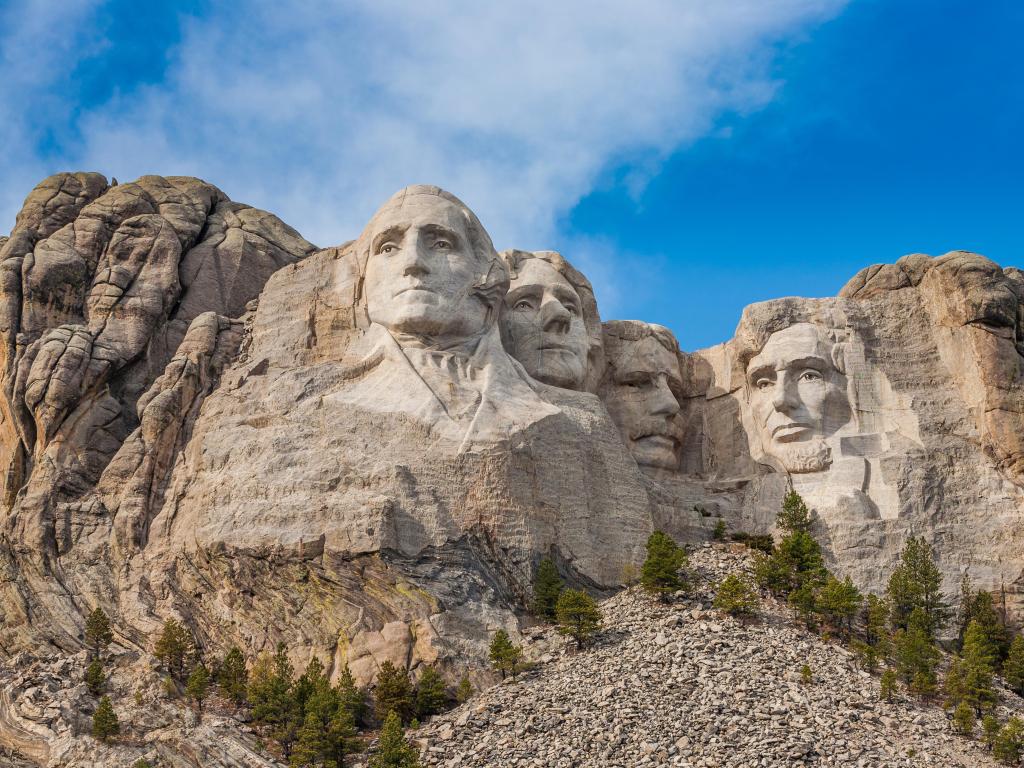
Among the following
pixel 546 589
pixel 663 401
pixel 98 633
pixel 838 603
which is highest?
pixel 663 401

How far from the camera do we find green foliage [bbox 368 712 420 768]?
101 ft

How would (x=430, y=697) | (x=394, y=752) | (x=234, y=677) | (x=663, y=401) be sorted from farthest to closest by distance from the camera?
(x=663, y=401) → (x=234, y=677) → (x=430, y=697) → (x=394, y=752)

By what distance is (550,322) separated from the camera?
4156 cm

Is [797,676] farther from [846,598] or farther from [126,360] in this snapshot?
[126,360]

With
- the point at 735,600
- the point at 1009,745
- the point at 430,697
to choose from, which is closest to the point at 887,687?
the point at 1009,745

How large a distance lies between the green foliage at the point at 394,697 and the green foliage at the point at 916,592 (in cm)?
1007

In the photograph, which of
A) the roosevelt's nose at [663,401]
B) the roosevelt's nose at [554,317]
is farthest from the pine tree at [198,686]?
the roosevelt's nose at [663,401]

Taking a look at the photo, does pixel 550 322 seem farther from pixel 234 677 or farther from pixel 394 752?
pixel 394 752

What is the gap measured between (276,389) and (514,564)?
19.3 feet

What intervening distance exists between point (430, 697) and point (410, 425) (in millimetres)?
6090

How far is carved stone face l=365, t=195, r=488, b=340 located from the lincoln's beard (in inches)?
267

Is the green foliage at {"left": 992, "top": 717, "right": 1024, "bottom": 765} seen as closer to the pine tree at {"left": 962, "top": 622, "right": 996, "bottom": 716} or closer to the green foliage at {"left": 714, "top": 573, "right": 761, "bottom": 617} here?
the pine tree at {"left": 962, "top": 622, "right": 996, "bottom": 716}

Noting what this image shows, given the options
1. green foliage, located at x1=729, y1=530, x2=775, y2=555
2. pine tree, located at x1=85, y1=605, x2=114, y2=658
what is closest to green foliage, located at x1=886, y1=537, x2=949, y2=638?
green foliage, located at x1=729, y1=530, x2=775, y2=555

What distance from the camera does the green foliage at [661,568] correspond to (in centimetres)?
3619
